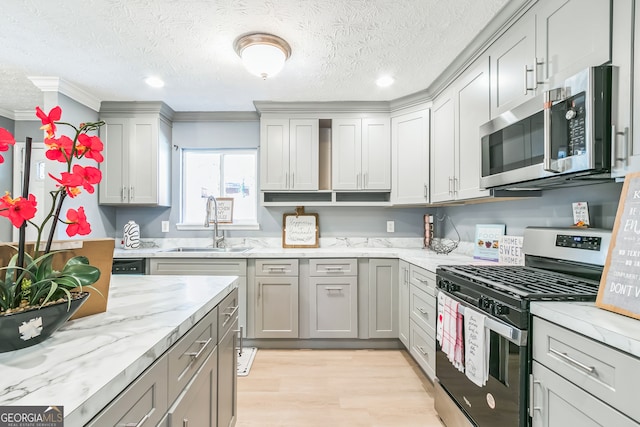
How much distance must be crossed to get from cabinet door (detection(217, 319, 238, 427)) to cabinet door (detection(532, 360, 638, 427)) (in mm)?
1298

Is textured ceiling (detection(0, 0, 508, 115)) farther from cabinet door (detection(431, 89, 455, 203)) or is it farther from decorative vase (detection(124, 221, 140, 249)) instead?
decorative vase (detection(124, 221, 140, 249))

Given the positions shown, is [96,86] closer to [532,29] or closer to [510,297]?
[532,29]

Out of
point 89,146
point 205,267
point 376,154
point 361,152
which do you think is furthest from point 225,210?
point 89,146

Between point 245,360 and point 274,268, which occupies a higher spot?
point 274,268

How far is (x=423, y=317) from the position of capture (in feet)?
7.70

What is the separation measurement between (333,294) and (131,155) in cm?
256

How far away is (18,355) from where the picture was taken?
2.26 ft

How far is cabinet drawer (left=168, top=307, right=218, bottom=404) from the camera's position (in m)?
0.93

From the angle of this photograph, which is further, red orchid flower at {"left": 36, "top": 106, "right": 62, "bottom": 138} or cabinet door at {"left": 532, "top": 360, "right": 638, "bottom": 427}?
cabinet door at {"left": 532, "top": 360, "right": 638, "bottom": 427}

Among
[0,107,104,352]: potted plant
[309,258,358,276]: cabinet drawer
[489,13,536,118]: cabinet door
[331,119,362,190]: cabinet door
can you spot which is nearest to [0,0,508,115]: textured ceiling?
[489,13,536,118]: cabinet door

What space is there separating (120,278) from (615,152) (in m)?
2.29

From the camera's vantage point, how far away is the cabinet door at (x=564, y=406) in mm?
876

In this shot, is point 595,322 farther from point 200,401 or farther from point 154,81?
point 154,81

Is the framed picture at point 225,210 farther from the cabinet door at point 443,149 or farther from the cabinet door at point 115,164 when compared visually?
the cabinet door at point 443,149
